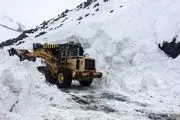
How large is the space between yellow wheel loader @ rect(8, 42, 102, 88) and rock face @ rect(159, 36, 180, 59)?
542 cm

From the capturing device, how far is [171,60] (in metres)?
23.3

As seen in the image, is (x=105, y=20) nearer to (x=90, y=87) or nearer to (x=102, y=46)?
(x=102, y=46)

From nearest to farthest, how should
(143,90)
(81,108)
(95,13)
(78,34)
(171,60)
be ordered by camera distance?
1. (81,108)
2. (143,90)
3. (171,60)
4. (78,34)
5. (95,13)

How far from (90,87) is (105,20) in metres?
10.8

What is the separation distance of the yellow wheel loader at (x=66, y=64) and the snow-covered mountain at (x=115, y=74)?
585 mm

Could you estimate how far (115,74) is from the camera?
22281mm

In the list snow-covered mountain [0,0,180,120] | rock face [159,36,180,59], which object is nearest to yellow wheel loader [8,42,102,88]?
snow-covered mountain [0,0,180,120]

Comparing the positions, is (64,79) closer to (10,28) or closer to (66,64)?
(66,64)

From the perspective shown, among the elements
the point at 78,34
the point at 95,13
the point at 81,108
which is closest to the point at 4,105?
the point at 81,108

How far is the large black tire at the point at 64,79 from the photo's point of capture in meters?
20.3

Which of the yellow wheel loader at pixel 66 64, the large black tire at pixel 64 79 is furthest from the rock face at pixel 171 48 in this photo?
the large black tire at pixel 64 79

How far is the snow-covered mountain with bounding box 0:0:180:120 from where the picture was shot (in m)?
14.1

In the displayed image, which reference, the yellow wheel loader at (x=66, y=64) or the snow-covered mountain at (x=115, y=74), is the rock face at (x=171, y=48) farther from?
the yellow wheel loader at (x=66, y=64)

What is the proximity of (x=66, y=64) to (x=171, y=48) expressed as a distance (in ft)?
23.0
